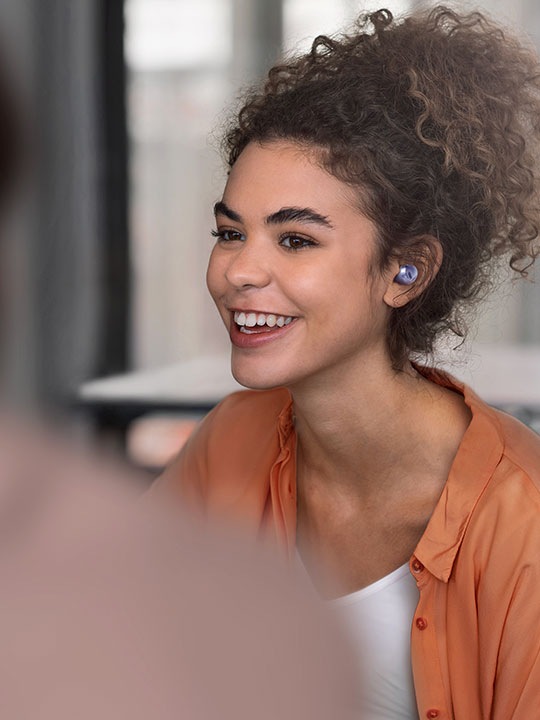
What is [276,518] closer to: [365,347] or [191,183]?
[365,347]

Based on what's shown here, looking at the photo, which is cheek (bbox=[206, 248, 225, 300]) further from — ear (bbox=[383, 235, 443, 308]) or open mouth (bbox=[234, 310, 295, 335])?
ear (bbox=[383, 235, 443, 308])

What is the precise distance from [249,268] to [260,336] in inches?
3.8

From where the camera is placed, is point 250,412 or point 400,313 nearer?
point 400,313

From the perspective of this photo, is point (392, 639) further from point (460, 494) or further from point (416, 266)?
point (416, 266)

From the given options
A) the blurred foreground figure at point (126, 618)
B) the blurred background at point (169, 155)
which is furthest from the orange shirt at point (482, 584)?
the blurred background at point (169, 155)

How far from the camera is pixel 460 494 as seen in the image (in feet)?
3.94

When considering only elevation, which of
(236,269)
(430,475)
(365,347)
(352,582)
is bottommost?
(352,582)

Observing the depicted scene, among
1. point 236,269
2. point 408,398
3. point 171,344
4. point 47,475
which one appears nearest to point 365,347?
point 408,398

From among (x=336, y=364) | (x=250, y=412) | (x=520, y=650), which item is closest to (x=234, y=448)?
(x=250, y=412)

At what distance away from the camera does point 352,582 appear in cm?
131

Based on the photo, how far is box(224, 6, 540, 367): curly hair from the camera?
4.06 feet

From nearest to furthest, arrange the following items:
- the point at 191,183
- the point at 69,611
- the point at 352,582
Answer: the point at 69,611 < the point at 352,582 < the point at 191,183

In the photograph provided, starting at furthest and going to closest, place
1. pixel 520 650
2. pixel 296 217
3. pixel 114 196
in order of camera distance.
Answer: pixel 114 196
pixel 296 217
pixel 520 650

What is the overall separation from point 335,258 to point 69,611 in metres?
1.05
